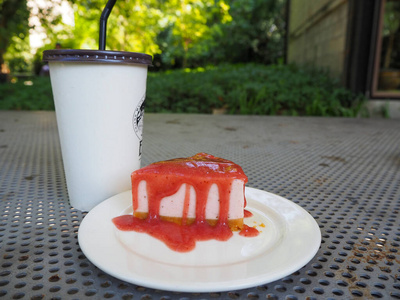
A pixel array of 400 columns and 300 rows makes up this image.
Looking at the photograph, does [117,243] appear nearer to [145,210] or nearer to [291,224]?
[145,210]

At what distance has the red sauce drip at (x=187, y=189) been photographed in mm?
766

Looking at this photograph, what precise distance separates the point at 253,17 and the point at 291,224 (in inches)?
529

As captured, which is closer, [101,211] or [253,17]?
[101,211]

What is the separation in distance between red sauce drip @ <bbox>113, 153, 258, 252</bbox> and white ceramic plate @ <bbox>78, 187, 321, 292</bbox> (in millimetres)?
40

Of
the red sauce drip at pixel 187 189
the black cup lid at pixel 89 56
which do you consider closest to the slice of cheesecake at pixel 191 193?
the red sauce drip at pixel 187 189

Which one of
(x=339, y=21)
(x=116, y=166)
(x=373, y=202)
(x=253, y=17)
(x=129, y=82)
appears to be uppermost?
(x=253, y=17)

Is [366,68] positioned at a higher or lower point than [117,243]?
higher

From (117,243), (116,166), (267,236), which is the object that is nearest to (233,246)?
(267,236)

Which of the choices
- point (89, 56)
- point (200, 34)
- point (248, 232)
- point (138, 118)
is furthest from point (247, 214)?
point (200, 34)

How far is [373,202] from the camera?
101cm

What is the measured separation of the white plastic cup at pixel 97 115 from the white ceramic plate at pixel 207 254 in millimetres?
107

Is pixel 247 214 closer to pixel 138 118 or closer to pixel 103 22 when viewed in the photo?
pixel 138 118

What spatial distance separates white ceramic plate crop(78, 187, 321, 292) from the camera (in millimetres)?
536

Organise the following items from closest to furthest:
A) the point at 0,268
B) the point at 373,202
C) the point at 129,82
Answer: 1. the point at 0,268
2. the point at 129,82
3. the point at 373,202
